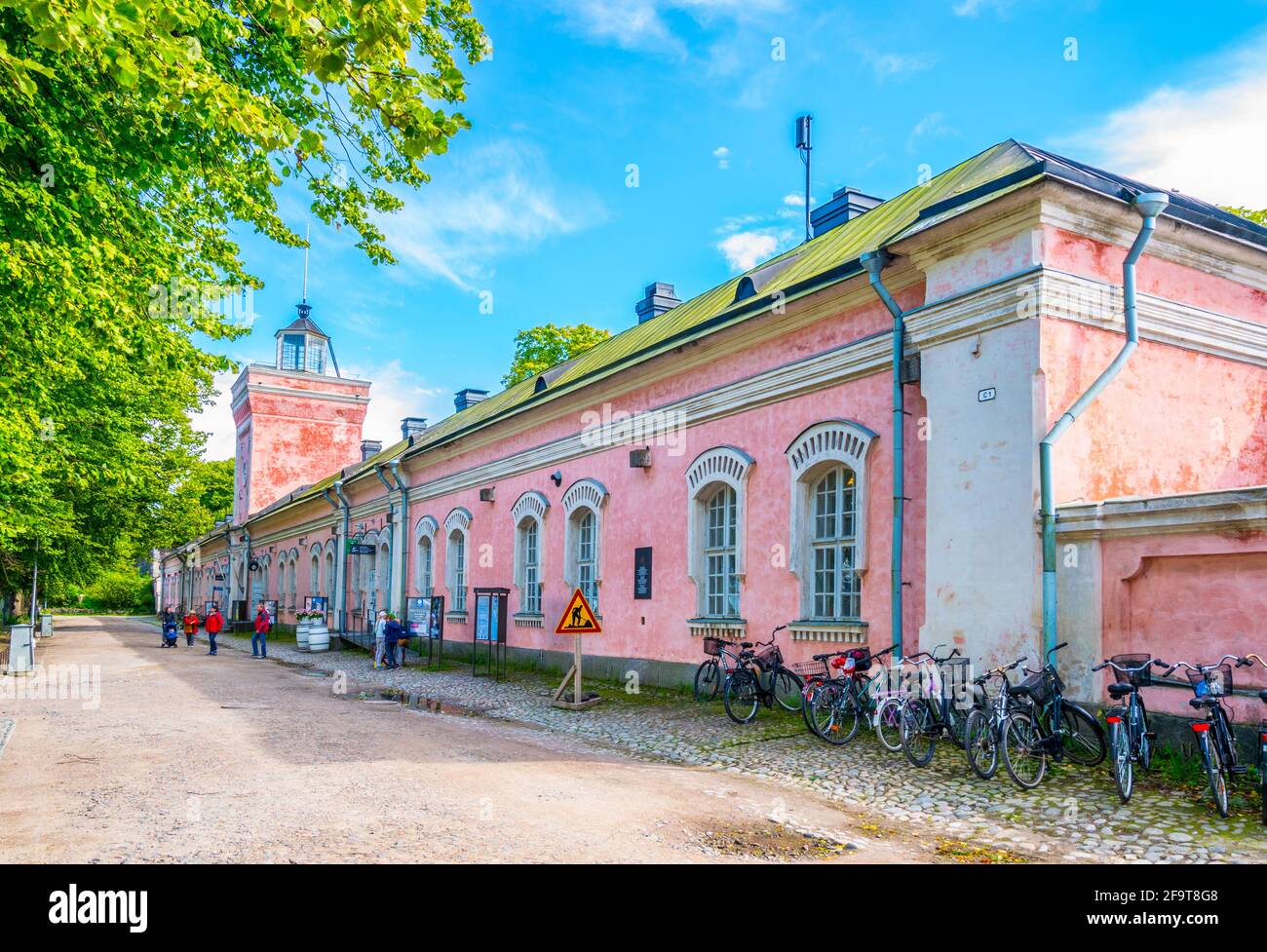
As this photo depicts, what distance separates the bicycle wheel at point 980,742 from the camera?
765 cm

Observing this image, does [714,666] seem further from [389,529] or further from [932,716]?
[389,529]

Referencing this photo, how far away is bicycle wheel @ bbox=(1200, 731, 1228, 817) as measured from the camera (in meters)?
6.33

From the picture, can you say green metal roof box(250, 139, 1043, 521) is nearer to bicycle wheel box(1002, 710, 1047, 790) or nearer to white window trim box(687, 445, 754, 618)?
white window trim box(687, 445, 754, 618)

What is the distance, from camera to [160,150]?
9.03 meters

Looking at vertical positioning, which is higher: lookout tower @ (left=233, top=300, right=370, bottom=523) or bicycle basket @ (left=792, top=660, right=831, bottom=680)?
lookout tower @ (left=233, top=300, right=370, bottom=523)

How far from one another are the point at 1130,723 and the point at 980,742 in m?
1.17

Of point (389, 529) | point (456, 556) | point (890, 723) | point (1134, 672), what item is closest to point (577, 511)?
point (456, 556)

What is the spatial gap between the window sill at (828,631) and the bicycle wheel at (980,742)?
3.09 m

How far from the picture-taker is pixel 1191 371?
1012 centimetres

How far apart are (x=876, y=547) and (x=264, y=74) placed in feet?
28.7

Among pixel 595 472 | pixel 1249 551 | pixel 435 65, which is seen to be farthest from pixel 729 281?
pixel 1249 551

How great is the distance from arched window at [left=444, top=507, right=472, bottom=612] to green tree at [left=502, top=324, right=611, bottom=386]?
12330mm

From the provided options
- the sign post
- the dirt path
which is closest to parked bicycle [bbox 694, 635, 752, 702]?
the sign post

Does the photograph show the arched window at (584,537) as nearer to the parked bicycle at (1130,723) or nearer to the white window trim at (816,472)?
the white window trim at (816,472)
